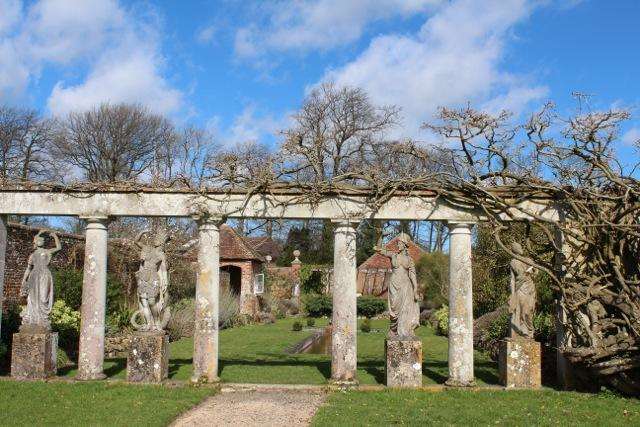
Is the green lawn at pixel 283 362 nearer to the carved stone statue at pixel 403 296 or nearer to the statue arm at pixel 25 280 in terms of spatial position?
the carved stone statue at pixel 403 296

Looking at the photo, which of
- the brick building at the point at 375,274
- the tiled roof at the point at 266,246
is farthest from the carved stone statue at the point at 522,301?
the tiled roof at the point at 266,246

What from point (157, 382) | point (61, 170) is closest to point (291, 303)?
point (61, 170)

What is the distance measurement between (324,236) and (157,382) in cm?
3025

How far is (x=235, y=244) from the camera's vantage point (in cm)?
3266

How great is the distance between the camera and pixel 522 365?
1065 cm

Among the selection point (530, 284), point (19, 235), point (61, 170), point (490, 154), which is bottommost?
point (530, 284)

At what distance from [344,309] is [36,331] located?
578cm

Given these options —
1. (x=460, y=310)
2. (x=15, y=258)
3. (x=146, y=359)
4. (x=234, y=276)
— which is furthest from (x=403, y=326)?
(x=234, y=276)

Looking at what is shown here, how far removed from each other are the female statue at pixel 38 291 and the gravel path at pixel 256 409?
13.1 feet

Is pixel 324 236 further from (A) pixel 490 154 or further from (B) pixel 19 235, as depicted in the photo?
(A) pixel 490 154

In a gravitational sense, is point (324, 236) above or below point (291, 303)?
above

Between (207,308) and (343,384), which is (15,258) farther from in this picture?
(343,384)

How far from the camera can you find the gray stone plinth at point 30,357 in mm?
11133

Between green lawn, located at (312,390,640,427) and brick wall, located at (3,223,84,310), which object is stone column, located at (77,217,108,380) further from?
brick wall, located at (3,223,84,310)
